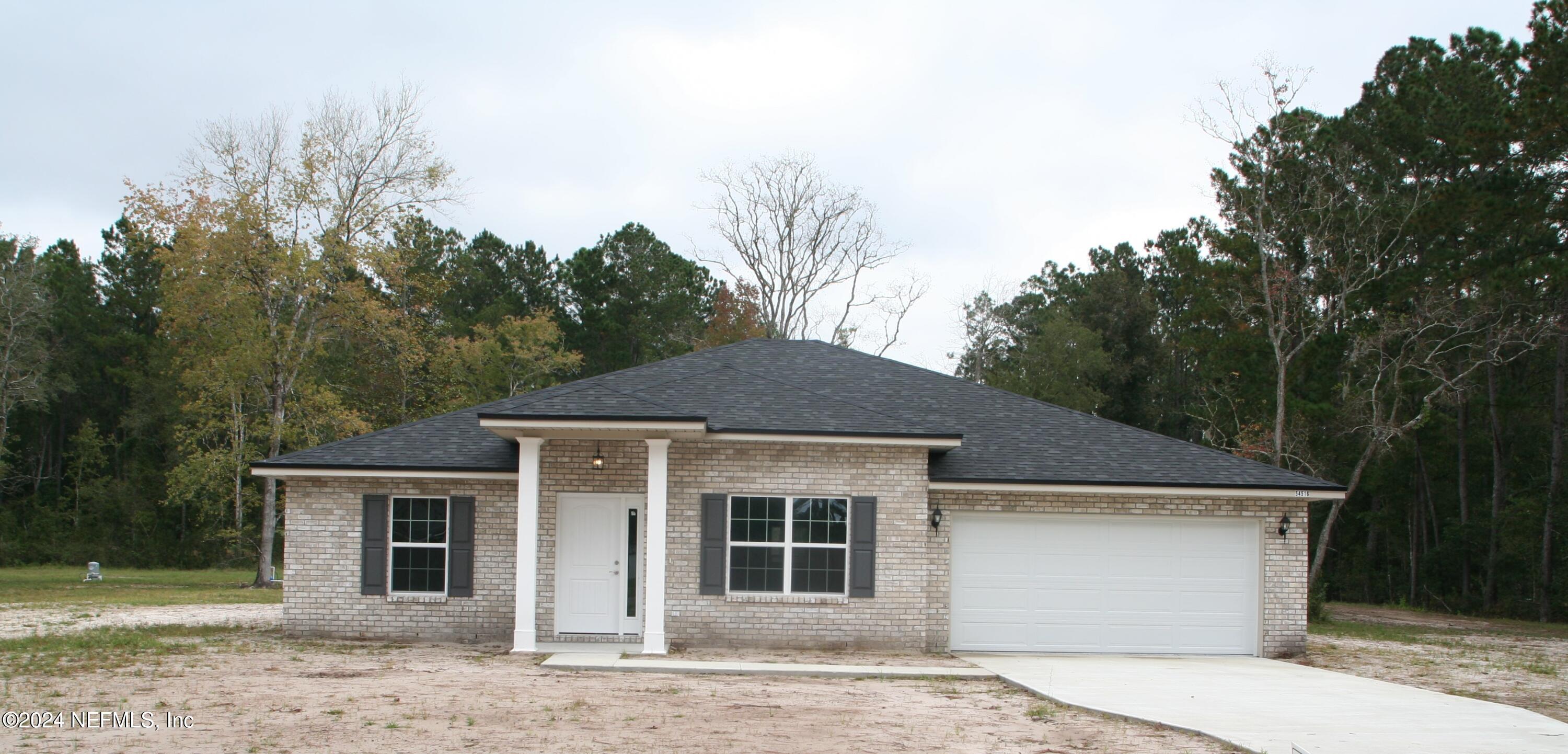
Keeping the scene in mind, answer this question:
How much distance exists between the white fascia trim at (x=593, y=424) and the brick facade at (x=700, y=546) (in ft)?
3.62

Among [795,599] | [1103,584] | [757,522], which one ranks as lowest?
[795,599]

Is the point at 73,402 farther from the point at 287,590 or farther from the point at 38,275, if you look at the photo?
the point at 287,590

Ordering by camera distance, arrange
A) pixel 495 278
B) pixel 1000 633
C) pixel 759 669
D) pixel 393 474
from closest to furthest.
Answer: pixel 759 669
pixel 393 474
pixel 1000 633
pixel 495 278

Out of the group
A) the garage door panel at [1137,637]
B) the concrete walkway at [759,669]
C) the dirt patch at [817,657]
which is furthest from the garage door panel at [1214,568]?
the concrete walkway at [759,669]

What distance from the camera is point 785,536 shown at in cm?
1438

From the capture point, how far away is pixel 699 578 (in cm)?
1424

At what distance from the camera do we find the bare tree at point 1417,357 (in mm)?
26031

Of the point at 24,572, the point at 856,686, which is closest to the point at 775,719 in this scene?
the point at 856,686

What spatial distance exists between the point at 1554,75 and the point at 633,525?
59.8ft

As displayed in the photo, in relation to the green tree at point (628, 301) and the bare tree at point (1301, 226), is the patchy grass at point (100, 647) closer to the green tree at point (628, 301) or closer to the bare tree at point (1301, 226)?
the bare tree at point (1301, 226)

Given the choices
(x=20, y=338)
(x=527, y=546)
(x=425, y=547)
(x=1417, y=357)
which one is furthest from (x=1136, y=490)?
(x=20, y=338)

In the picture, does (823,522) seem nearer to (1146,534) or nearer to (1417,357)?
(1146,534)

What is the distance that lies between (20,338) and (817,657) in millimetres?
38384

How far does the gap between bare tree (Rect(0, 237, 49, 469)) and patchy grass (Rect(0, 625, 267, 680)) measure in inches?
1148
